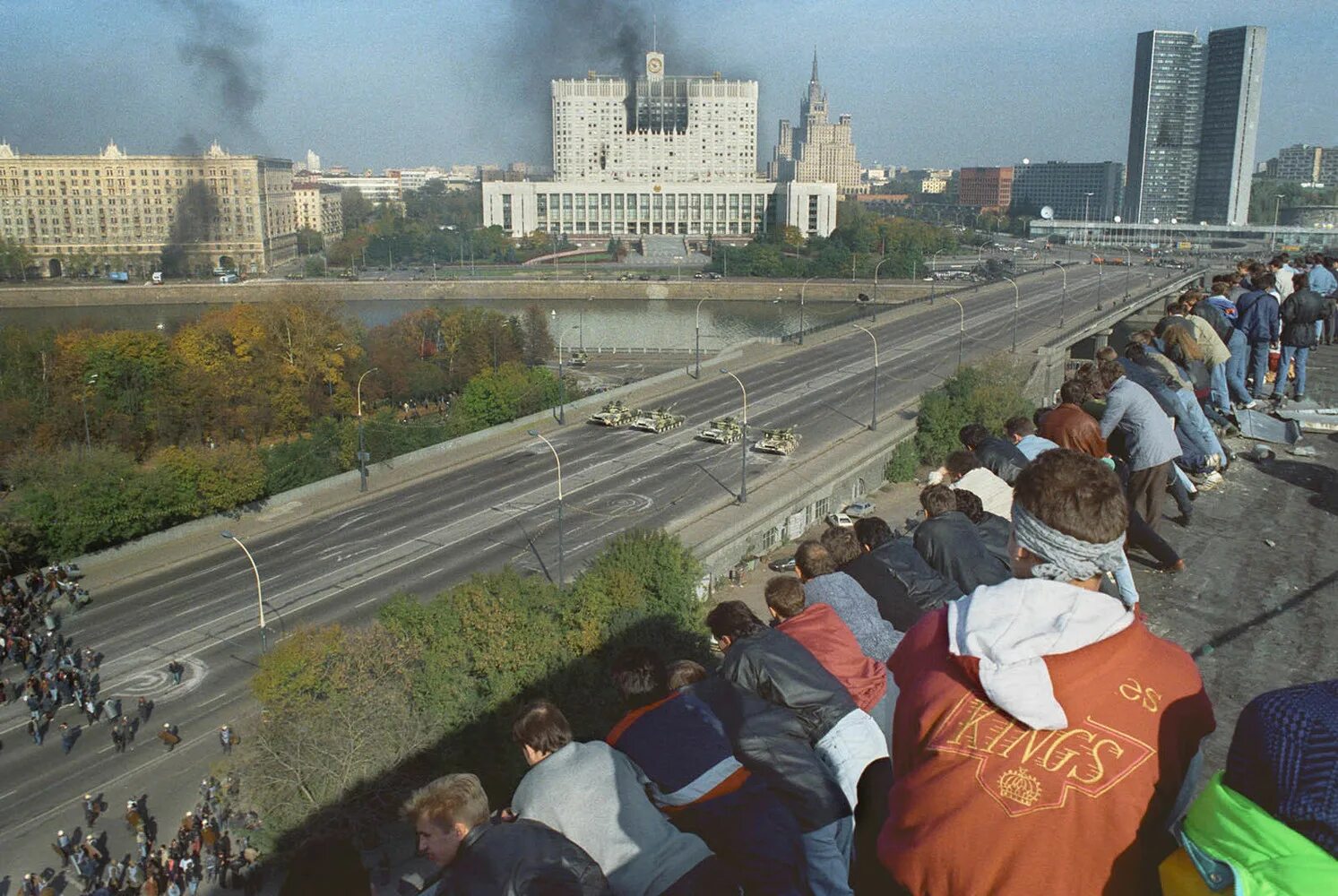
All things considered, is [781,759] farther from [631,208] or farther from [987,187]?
[987,187]

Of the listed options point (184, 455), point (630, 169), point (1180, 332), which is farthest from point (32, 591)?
point (630, 169)

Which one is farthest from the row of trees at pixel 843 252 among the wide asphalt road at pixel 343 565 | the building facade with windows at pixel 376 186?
the building facade with windows at pixel 376 186

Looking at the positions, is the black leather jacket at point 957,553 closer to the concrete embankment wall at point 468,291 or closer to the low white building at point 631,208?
the concrete embankment wall at point 468,291

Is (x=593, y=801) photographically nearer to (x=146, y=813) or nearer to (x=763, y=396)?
(x=146, y=813)

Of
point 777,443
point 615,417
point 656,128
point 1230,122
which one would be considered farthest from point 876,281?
point 1230,122

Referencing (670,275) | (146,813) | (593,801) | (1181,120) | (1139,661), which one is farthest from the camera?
(1181,120)

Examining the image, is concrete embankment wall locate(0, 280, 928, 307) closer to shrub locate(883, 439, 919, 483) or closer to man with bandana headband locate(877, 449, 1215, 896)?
shrub locate(883, 439, 919, 483)
